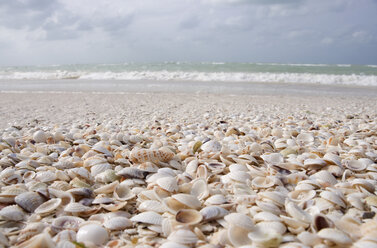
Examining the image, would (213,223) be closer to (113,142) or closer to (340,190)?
(340,190)

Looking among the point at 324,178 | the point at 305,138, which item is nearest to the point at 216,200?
the point at 324,178

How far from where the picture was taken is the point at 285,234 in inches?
52.0

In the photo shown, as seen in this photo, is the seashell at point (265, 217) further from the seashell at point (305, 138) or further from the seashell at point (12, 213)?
the seashell at point (305, 138)

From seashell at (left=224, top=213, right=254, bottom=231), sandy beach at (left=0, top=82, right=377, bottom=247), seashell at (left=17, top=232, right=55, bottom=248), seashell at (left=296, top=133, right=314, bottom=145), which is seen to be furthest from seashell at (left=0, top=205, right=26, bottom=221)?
seashell at (left=296, top=133, right=314, bottom=145)

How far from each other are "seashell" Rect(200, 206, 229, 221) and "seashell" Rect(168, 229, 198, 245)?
148 millimetres

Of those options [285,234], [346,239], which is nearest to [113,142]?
[285,234]

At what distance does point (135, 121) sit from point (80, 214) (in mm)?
3405

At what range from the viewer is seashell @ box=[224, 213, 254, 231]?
133 cm

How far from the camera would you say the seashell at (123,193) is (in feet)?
5.62

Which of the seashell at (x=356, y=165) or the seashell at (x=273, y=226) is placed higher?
the seashell at (x=356, y=165)

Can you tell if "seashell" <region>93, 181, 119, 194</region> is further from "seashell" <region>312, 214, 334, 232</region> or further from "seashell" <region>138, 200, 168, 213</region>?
"seashell" <region>312, 214, 334, 232</region>

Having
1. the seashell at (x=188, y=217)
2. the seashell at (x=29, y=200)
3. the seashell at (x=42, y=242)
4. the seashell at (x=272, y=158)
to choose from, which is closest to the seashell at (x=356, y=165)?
the seashell at (x=272, y=158)

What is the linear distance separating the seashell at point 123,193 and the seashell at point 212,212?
0.50 metres

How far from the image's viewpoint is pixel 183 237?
1289 millimetres
